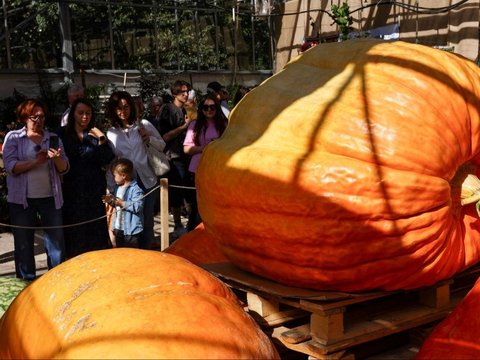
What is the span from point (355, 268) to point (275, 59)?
16.9 metres

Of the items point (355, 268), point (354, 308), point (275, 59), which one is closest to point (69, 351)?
point (355, 268)

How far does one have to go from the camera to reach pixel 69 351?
5.31 feet

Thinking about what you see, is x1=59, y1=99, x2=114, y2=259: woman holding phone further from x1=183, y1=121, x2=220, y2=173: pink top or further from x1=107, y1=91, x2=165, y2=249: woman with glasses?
x1=183, y1=121, x2=220, y2=173: pink top

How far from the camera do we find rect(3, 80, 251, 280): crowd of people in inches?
192

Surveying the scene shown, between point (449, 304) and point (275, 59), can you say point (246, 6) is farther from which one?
point (449, 304)

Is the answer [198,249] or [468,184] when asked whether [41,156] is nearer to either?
[198,249]

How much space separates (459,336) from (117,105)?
407cm

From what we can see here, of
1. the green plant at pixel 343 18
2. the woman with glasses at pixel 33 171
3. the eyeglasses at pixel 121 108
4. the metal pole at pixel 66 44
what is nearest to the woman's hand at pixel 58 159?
the woman with glasses at pixel 33 171

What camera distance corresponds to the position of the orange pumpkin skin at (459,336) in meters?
2.15

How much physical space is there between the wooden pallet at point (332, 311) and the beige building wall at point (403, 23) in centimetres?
921

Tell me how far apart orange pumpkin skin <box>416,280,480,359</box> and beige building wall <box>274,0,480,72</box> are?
31.6 feet

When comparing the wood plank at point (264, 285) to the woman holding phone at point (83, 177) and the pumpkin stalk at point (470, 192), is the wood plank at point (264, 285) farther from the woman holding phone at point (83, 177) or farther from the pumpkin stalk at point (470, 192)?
the woman holding phone at point (83, 177)

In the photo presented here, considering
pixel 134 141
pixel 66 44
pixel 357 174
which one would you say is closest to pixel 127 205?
pixel 134 141

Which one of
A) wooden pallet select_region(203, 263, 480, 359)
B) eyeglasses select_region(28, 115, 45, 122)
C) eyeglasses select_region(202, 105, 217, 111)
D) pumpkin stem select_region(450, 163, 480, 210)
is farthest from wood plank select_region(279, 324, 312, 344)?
eyeglasses select_region(202, 105, 217, 111)
